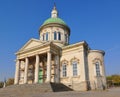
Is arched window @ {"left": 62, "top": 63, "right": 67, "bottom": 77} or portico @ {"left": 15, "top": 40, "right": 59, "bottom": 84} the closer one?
portico @ {"left": 15, "top": 40, "right": 59, "bottom": 84}

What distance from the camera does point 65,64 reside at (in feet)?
95.3

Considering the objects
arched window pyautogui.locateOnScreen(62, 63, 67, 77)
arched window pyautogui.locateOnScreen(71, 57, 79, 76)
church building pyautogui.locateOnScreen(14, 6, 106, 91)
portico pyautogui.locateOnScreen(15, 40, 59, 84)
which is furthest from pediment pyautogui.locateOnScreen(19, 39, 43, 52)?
arched window pyautogui.locateOnScreen(71, 57, 79, 76)

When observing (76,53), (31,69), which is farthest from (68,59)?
(31,69)

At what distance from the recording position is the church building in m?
26.7

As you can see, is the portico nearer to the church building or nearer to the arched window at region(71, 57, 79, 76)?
the church building

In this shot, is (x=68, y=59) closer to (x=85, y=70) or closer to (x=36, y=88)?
(x=85, y=70)

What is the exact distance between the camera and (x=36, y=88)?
20422 mm

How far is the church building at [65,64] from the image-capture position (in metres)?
26.7

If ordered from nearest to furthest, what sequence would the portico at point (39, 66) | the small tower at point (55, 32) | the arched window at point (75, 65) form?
the arched window at point (75, 65) → the portico at point (39, 66) → the small tower at point (55, 32)

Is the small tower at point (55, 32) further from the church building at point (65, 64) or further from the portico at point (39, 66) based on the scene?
the portico at point (39, 66)

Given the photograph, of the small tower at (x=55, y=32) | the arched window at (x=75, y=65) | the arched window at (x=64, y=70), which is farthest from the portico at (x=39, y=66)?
the small tower at (x=55, y=32)

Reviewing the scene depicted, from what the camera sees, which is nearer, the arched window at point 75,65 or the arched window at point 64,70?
the arched window at point 75,65

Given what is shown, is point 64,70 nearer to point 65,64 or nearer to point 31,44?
point 65,64

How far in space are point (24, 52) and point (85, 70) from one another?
499 inches
